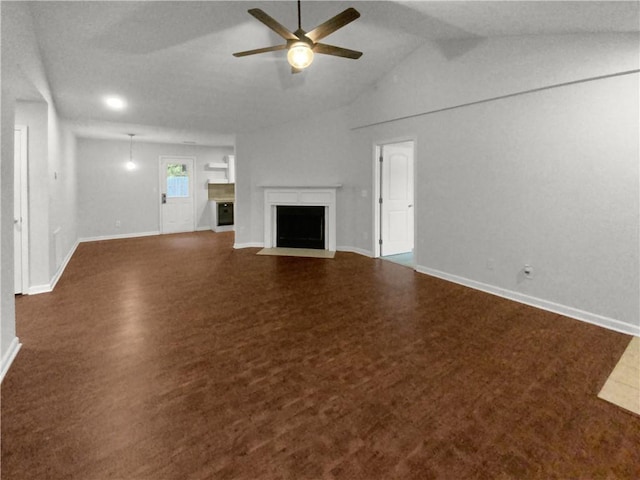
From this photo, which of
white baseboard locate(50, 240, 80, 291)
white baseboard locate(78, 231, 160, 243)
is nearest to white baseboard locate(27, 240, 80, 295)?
white baseboard locate(50, 240, 80, 291)

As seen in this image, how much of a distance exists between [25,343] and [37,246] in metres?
1.94

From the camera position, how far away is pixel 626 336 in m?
3.02

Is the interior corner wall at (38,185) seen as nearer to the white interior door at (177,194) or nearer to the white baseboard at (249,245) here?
the white baseboard at (249,245)

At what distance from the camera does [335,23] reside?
273cm

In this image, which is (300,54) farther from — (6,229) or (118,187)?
(118,187)

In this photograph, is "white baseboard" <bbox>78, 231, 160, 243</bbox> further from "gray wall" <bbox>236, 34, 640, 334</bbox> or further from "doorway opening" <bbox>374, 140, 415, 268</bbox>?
"gray wall" <bbox>236, 34, 640, 334</bbox>

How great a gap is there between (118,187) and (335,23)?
7.95m

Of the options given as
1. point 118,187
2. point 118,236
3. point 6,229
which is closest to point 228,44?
point 6,229

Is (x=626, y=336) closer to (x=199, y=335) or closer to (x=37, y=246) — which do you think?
(x=199, y=335)

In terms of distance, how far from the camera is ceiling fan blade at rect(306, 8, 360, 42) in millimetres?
2606

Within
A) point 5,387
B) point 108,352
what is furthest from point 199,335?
point 5,387

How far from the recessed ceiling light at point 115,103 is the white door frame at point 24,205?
1.36m

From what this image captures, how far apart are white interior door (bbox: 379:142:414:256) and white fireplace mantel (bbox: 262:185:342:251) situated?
1.00m

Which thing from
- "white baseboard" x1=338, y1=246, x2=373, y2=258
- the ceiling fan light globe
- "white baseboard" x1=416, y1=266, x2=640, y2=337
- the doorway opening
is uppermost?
the ceiling fan light globe
